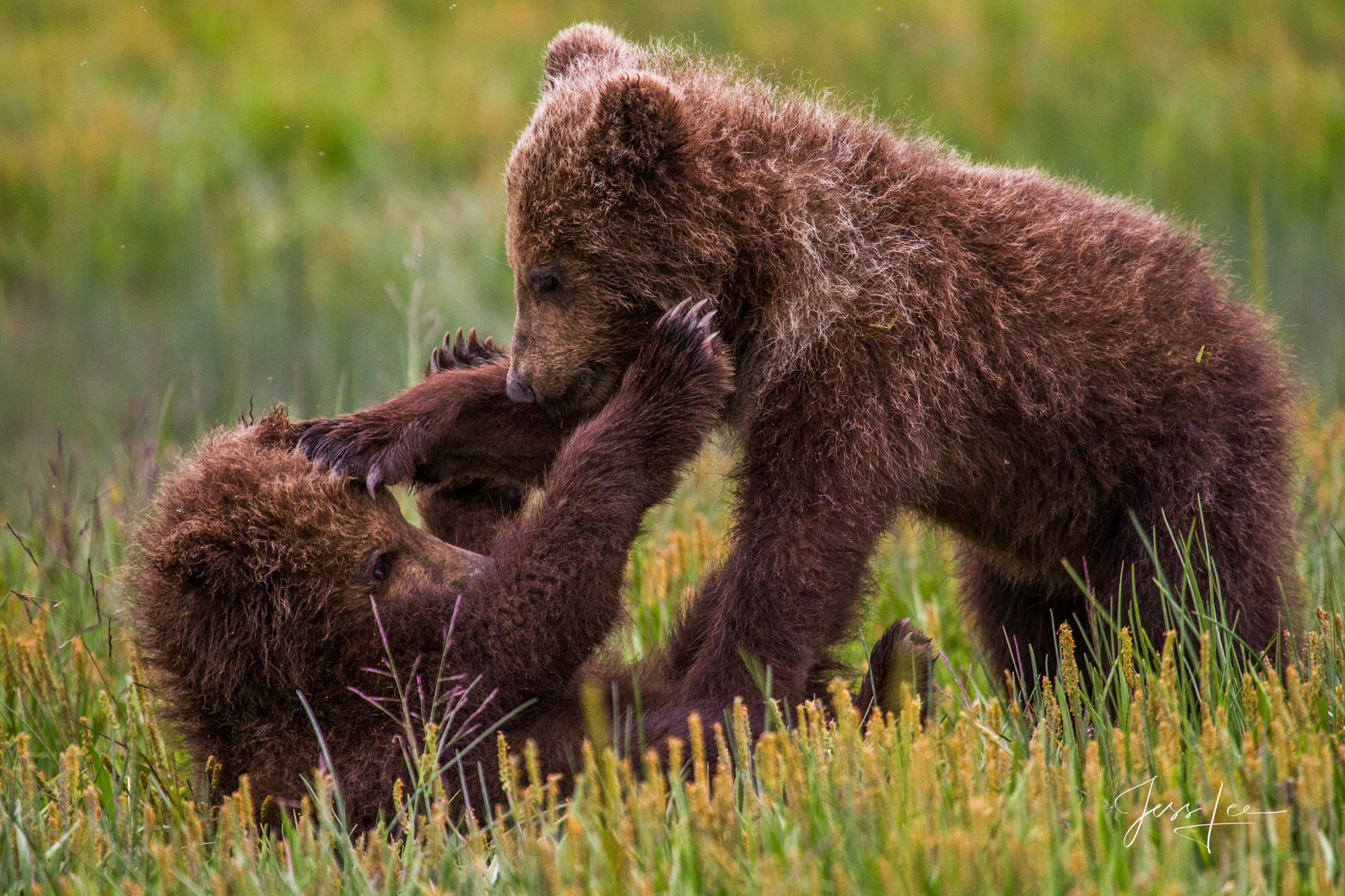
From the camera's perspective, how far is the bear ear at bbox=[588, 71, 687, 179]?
3885 mm

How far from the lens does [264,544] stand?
382 centimetres

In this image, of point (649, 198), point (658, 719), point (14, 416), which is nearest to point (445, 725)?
point (658, 719)

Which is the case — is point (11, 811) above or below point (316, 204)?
below

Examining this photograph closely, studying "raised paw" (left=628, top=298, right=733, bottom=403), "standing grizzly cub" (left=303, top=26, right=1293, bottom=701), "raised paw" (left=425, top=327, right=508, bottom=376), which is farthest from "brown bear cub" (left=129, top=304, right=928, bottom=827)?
"raised paw" (left=425, top=327, right=508, bottom=376)

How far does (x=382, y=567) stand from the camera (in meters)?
4.03

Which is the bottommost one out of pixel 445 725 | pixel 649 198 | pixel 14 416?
pixel 14 416

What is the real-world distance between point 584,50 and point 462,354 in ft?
3.82

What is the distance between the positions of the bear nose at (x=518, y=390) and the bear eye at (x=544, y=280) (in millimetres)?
271

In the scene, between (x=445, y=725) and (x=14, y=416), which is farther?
(x=14, y=416)

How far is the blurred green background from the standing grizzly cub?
4515 millimetres

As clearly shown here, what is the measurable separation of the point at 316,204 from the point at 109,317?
8.23 ft

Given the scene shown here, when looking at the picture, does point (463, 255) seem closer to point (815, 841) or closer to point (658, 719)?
point (658, 719)
